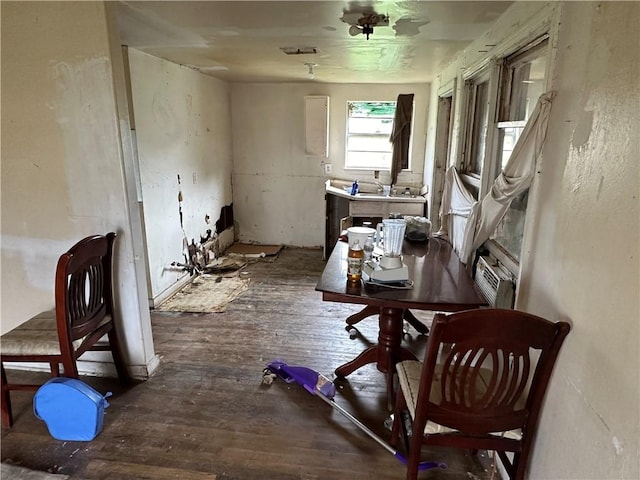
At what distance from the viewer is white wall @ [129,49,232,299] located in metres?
3.36

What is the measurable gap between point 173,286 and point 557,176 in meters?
3.42

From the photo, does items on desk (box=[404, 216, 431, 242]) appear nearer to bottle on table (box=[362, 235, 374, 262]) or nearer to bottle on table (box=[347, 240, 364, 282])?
bottle on table (box=[362, 235, 374, 262])

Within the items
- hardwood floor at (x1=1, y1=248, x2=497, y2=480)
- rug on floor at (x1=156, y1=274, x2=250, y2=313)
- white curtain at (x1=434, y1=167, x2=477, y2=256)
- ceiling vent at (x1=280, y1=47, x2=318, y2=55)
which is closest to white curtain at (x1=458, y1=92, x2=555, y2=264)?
white curtain at (x1=434, y1=167, x2=477, y2=256)

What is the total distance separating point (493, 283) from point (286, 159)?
12.3 feet

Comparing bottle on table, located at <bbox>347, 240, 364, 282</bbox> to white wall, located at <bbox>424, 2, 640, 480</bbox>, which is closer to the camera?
white wall, located at <bbox>424, 2, 640, 480</bbox>

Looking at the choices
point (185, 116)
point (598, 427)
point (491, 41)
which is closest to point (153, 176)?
point (185, 116)

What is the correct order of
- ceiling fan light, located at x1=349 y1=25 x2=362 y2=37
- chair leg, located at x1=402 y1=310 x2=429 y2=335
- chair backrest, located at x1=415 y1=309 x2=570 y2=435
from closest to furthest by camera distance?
chair backrest, located at x1=415 y1=309 x2=570 y2=435 < ceiling fan light, located at x1=349 y1=25 x2=362 y2=37 < chair leg, located at x1=402 y1=310 x2=429 y2=335

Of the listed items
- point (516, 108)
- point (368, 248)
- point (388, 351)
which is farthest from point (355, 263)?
point (516, 108)

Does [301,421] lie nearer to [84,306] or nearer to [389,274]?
[389,274]

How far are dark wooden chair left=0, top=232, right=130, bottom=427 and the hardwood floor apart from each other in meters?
0.38

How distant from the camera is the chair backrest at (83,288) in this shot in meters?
1.83

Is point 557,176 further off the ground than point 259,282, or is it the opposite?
point 557,176

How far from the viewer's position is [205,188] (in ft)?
15.1

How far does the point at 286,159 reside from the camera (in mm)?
5324
